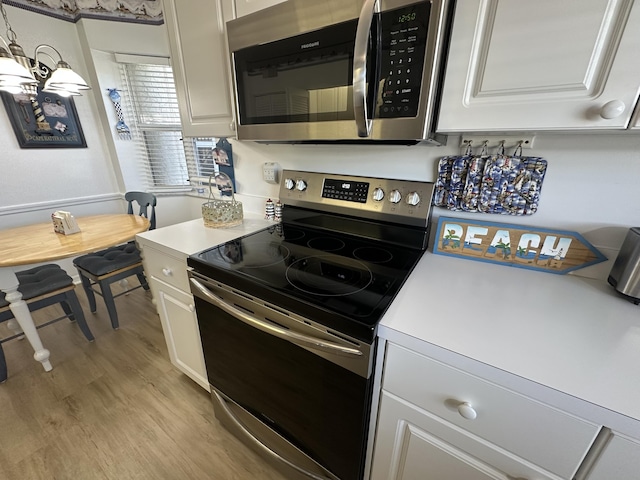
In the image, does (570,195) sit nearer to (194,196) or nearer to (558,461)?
(558,461)

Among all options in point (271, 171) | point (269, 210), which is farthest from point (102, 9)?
point (269, 210)

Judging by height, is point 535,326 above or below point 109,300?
above

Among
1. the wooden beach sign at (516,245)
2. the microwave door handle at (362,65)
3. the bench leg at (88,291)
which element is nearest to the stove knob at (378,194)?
the wooden beach sign at (516,245)

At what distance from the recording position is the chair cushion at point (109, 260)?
1.93 meters

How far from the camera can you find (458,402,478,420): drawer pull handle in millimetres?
583

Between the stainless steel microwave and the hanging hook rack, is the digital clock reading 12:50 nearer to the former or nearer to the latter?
the stainless steel microwave

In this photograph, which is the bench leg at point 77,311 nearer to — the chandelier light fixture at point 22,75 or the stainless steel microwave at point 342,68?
the chandelier light fixture at point 22,75

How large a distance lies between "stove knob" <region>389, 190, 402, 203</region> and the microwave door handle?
352mm

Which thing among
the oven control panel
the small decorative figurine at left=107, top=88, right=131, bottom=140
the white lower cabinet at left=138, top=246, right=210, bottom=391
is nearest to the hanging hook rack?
the oven control panel

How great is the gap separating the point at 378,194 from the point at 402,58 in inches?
19.4

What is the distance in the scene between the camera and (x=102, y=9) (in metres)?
2.20

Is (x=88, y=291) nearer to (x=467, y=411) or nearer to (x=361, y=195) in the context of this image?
(x=361, y=195)

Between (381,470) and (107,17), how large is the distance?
3596 mm

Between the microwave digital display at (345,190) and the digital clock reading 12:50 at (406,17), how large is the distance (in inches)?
21.9
